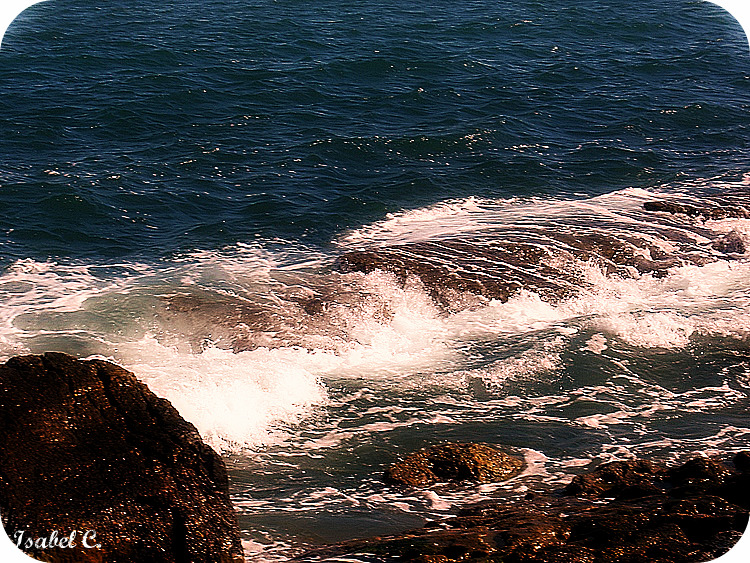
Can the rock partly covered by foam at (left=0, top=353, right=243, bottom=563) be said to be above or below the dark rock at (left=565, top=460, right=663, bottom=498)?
above

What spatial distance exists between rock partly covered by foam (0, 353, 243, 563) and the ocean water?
3.19 feet

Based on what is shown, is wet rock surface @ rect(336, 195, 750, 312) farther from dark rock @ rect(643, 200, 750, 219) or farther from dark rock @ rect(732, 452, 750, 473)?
dark rock @ rect(732, 452, 750, 473)

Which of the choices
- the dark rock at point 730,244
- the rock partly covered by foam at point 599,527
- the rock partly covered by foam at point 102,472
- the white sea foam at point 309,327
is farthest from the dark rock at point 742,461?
the dark rock at point 730,244

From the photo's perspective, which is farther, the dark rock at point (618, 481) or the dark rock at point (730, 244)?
the dark rock at point (730, 244)

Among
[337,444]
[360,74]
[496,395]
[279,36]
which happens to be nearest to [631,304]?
[496,395]

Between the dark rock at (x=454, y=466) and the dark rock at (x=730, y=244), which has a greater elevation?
the dark rock at (x=730, y=244)

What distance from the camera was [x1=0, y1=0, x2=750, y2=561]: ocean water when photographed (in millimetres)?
11555

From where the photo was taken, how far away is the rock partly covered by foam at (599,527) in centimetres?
777

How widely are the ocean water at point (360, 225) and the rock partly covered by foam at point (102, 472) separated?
97 cm

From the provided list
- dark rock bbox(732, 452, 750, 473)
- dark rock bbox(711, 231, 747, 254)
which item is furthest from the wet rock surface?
dark rock bbox(732, 452, 750, 473)

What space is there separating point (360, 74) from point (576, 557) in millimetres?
21023

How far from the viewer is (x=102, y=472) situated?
7980mm

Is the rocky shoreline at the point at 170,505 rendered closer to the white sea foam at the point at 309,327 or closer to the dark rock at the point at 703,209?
the white sea foam at the point at 309,327

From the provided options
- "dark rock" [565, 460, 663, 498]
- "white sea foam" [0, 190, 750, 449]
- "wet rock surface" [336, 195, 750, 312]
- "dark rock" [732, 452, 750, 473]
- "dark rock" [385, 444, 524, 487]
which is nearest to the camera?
"dark rock" [565, 460, 663, 498]
